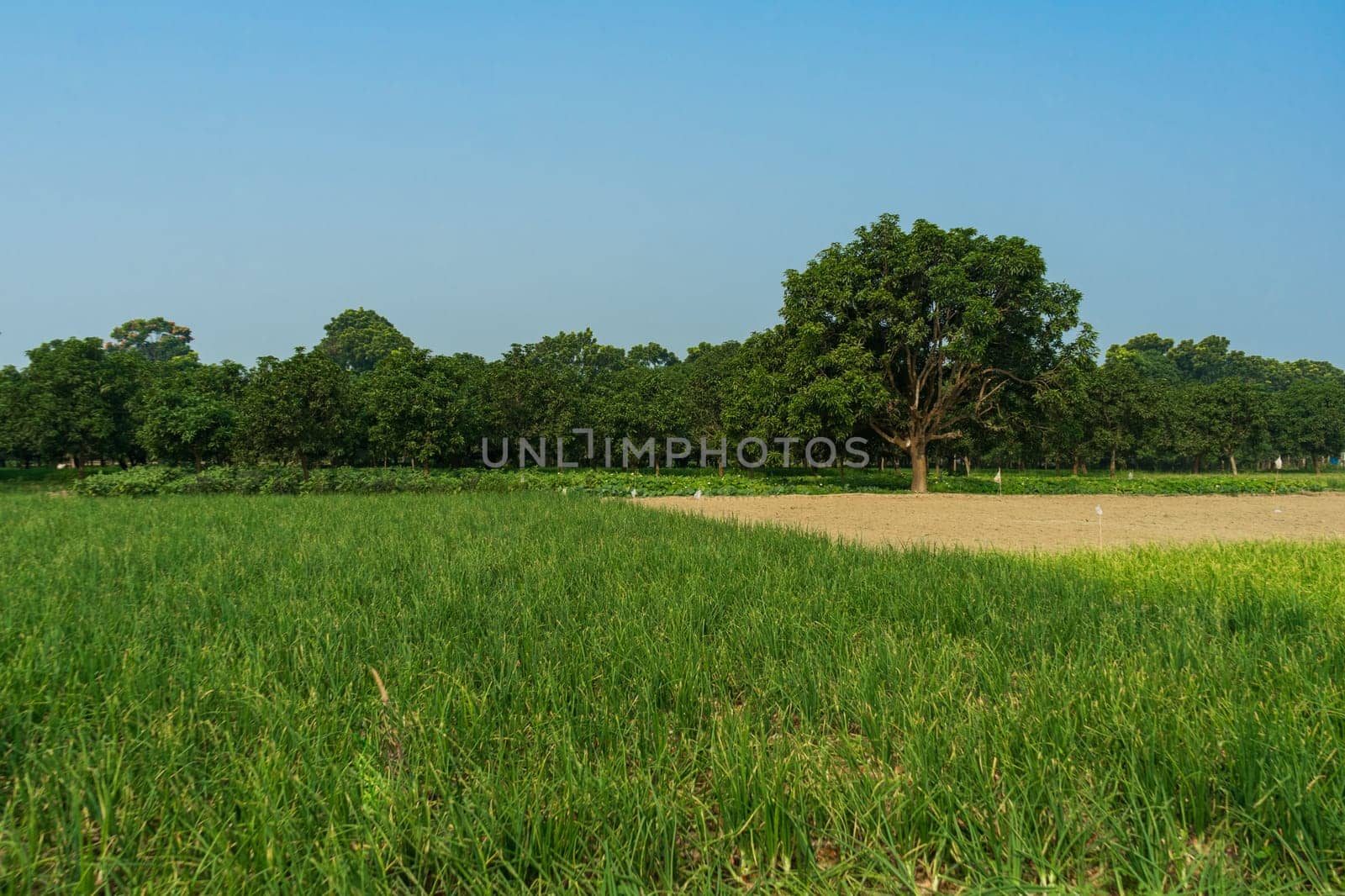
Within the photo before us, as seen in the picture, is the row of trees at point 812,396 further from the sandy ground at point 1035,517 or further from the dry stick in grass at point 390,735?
the dry stick in grass at point 390,735

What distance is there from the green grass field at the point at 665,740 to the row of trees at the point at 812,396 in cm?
1707

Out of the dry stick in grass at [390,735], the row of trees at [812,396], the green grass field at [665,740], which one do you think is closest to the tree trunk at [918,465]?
the row of trees at [812,396]

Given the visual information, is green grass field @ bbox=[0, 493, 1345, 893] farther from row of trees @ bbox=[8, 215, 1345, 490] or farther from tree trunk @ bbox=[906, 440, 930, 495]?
tree trunk @ bbox=[906, 440, 930, 495]

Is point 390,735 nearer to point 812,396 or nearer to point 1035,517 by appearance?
point 1035,517

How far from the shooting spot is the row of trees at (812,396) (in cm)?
2101

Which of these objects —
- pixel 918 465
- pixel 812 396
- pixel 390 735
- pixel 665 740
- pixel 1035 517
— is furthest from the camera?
pixel 918 465

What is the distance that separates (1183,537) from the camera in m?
10.7

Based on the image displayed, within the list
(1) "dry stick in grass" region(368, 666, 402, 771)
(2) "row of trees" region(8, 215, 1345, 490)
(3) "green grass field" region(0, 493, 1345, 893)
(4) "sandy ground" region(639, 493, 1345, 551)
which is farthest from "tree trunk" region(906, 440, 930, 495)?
(1) "dry stick in grass" region(368, 666, 402, 771)

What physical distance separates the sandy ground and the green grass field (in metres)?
5.34

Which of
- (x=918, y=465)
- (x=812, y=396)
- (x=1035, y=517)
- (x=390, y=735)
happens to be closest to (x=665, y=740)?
(x=390, y=735)

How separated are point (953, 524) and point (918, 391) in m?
10.4

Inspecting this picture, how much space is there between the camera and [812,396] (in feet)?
67.1

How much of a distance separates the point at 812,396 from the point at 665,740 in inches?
746

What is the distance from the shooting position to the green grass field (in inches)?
66.4
